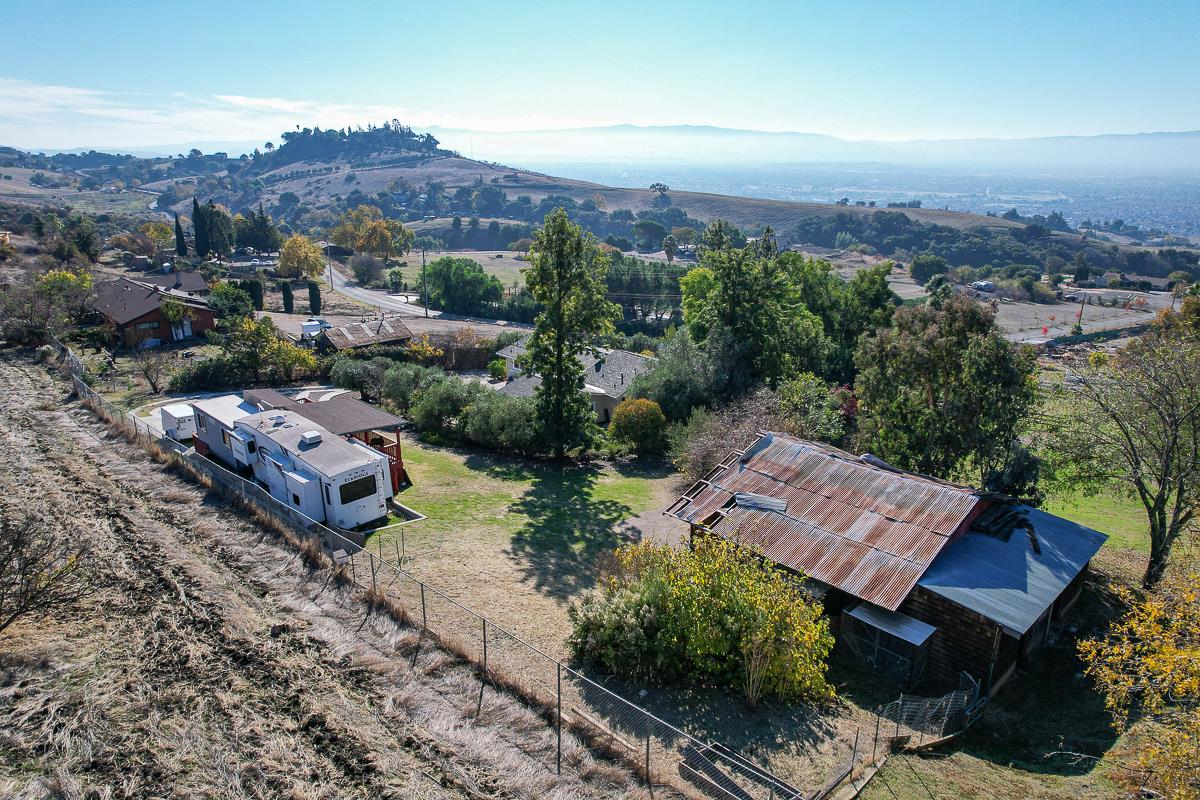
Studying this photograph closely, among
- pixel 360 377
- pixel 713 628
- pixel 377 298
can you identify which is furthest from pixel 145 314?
pixel 713 628

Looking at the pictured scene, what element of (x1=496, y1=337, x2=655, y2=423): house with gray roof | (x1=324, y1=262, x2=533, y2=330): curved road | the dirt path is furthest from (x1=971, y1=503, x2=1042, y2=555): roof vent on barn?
(x1=324, y1=262, x2=533, y2=330): curved road

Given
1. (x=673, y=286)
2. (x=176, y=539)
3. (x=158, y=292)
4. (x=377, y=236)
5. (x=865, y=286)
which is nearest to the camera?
(x=176, y=539)

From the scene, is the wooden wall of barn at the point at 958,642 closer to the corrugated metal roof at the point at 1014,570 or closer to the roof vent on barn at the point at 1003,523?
the corrugated metal roof at the point at 1014,570

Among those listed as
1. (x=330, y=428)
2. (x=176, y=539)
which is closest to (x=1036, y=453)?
(x=330, y=428)

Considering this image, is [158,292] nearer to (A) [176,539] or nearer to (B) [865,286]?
(A) [176,539]

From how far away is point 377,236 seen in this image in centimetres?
11988

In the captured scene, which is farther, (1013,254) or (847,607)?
(1013,254)

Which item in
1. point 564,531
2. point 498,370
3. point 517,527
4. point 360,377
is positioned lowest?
point 498,370

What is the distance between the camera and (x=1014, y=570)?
59.5 feet

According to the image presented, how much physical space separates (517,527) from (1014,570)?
16.3 metres

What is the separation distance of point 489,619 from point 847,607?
32.5 feet

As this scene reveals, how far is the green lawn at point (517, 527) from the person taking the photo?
20414 millimetres

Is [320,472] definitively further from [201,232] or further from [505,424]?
[201,232]

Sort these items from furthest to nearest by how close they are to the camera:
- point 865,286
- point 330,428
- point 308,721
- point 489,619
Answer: point 865,286 → point 330,428 → point 489,619 → point 308,721
